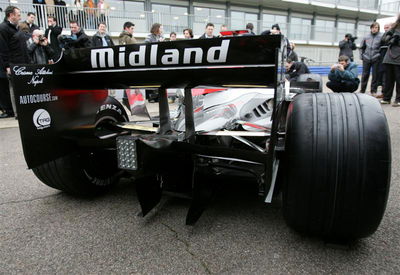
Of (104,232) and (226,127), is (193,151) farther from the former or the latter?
(104,232)

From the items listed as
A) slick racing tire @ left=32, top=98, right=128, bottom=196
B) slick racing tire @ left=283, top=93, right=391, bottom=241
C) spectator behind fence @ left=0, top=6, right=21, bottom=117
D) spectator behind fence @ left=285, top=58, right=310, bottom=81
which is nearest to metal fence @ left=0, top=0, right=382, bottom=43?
spectator behind fence @ left=0, top=6, right=21, bottom=117

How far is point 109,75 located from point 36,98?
1.77 feet

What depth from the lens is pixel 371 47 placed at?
8.23m

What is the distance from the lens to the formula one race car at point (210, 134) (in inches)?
65.5

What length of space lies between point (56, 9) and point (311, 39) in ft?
69.7

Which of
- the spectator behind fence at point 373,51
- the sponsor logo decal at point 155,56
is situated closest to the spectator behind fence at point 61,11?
the spectator behind fence at point 373,51

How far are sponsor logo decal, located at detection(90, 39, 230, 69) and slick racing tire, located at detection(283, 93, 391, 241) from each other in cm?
58

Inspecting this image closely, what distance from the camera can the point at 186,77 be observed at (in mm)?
2043

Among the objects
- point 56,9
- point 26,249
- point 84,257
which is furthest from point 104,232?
point 56,9

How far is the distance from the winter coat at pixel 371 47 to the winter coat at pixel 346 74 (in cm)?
311

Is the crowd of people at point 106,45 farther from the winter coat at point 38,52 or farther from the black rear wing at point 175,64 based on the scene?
the black rear wing at point 175,64

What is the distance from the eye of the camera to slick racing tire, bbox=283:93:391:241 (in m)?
1.63

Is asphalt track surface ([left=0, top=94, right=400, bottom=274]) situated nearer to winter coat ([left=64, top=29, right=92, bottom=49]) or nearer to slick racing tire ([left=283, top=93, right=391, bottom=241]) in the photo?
slick racing tire ([left=283, top=93, right=391, bottom=241])

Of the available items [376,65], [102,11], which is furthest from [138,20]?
[376,65]
